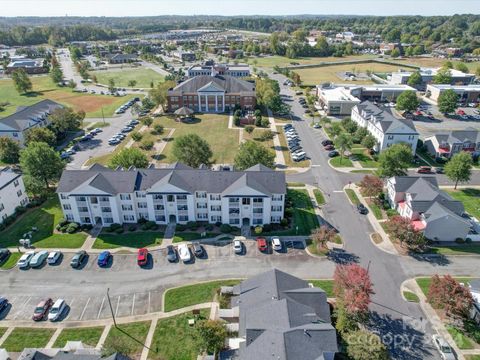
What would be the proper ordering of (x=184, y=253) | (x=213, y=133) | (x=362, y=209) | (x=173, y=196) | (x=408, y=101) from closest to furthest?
(x=184, y=253), (x=173, y=196), (x=362, y=209), (x=213, y=133), (x=408, y=101)

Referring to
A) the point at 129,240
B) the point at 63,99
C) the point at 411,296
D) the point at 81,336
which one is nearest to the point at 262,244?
the point at 411,296

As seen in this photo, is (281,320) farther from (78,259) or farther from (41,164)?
(41,164)

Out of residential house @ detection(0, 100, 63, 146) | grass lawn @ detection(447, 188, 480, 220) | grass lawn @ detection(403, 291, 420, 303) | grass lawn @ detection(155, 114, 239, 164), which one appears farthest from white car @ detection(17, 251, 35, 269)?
grass lawn @ detection(447, 188, 480, 220)

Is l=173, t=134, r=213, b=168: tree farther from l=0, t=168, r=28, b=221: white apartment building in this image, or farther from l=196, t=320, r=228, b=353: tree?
l=196, t=320, r=228, b=353: tree

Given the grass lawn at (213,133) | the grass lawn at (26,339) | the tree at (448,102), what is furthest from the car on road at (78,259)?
the tree at (448,102)

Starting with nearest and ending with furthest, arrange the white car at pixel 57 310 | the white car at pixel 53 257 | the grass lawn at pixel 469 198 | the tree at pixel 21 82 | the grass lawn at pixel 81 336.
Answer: the grass lawn at pixel 81 336
the white car at pixel 57 310
the white car at pixel 53 257
the grass lawn at pixel 469 198
the tree at pixel 21 82

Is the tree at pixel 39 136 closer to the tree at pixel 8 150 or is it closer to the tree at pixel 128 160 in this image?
the tree at pixel 8 150

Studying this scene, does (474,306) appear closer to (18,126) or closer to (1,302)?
(1,302)
